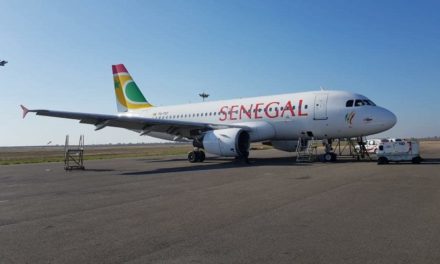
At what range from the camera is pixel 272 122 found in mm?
25219

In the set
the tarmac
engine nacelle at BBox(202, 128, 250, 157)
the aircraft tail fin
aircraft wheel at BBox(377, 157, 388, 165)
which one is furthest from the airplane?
the tarmac

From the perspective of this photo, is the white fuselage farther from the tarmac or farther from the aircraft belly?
the tarmac

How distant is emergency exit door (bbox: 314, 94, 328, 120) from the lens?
76.0 feet

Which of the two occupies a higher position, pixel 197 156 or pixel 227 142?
pixel 227 142

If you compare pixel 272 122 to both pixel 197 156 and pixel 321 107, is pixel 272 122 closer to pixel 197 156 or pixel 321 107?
pixel 321 107

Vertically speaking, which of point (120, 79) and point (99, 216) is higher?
point (120, 79)

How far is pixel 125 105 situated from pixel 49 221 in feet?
99.0

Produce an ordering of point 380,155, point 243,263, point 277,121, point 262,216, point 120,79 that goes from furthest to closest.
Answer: point 120,79, point 277,121, point 380,155, point 262,216, point 243,263

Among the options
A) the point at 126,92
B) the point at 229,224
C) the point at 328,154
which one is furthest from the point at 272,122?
the point at 229,224

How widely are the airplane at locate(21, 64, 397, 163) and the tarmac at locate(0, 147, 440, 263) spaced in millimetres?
10185

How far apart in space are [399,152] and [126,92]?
79.2 feet

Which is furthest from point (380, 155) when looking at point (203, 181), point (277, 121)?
point (203, 181)

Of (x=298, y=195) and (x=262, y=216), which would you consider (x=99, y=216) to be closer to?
(x=262, y=216)

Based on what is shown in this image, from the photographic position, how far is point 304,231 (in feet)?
21.2
